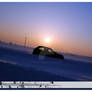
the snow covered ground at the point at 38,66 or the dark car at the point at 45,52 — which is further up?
the dark car at the point at 45,52

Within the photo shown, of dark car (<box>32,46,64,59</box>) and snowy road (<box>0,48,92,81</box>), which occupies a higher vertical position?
dark car (<box>32,46,64,59</box>)

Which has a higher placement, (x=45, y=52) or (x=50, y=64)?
(x=45, y=52)

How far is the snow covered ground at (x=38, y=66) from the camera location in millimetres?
5676

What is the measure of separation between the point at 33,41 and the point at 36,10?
0.40 m

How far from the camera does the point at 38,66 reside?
18.8ft

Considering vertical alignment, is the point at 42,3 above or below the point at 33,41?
above

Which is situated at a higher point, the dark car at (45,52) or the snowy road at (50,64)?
the dark car at (45,52)

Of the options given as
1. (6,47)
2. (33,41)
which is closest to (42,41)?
(33,41)

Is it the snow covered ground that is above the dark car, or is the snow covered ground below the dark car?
below

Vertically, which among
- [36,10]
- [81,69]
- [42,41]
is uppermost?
[36,10]

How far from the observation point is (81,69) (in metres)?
5.70

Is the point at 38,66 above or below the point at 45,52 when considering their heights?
below

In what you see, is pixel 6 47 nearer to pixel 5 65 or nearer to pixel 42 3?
pixel 5 65

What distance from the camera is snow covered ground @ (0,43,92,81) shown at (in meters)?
5.68
